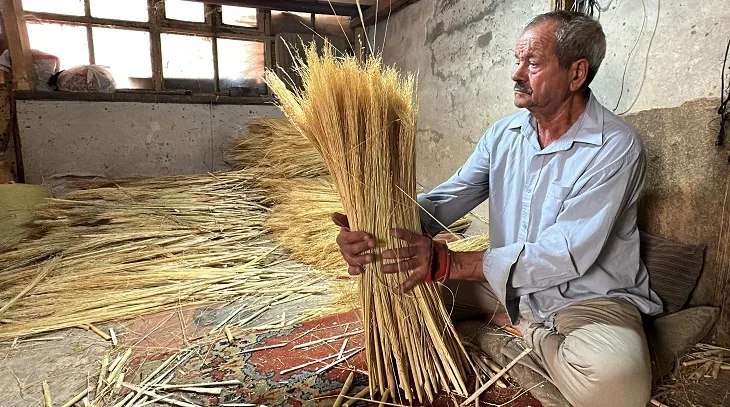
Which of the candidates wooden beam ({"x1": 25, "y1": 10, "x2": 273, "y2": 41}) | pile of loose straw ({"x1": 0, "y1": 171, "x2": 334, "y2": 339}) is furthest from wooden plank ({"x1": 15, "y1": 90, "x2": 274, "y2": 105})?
pile of loose straw ({"x1": 0, "y1": 171, "x2": 334, "y2": 339})

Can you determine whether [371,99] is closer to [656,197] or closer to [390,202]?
[390,202]

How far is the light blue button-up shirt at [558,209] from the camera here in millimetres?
1159

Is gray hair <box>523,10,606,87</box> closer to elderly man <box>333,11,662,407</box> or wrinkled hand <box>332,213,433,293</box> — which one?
elderly man <box>333,11,662,407</box>

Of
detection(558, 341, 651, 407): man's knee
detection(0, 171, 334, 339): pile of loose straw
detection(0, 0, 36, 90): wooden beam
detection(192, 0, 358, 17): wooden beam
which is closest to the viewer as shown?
detection(558, 341, 651, 407): man's knee

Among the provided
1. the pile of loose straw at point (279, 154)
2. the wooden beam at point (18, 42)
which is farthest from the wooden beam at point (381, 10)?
the wooden beam at point (18, 42)

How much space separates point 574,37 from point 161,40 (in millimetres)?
4125

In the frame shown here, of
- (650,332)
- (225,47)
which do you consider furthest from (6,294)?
(225,47)

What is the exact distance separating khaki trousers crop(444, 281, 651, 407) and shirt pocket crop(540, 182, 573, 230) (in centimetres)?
28

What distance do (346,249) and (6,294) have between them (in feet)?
6.19

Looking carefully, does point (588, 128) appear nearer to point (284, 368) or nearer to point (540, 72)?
point (540, 72)

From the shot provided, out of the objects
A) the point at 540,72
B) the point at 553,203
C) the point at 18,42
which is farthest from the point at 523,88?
the point at 18,42

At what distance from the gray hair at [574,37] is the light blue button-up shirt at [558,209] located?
6.0 inches

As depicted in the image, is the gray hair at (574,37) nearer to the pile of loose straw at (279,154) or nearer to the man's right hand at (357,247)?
the man's right hand at (357,247)

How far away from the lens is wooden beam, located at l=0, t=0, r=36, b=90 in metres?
3.58
